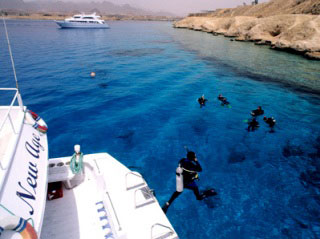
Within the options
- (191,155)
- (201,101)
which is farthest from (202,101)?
(191,155)

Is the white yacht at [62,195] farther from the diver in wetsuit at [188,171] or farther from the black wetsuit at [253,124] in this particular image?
the black wetsuit at [253,124]

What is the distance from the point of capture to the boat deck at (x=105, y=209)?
4945mm

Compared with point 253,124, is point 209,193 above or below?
below

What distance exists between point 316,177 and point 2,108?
13.4m

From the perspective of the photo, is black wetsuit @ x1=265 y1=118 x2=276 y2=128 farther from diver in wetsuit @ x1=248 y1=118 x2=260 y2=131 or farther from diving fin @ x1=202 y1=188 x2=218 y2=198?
diving fin @ x1=202 y1=188 x2=218 y2=198

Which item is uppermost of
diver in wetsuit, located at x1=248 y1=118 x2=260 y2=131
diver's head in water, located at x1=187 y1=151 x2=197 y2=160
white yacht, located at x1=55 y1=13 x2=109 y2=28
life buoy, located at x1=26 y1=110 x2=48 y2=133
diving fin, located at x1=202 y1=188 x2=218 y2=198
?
white yacht, located at x1=55 y1=13 x2=109 y2=28

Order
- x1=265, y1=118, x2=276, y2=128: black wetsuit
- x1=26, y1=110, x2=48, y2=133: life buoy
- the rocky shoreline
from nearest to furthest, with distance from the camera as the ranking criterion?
x1=26, y1=110, x2=48, y2=133: life buoy
x1=265, y1=118, x2=276, y2=128: black wetsuit
the rocky shoreline

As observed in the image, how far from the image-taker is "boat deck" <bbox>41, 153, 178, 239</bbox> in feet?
16.2

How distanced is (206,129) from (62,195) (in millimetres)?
9798

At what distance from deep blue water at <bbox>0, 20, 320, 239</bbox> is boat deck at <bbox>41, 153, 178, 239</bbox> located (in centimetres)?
231

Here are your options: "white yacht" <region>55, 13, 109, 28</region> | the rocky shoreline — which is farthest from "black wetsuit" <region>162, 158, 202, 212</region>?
"white yacht" <region>55, 13, 109, 28</region>

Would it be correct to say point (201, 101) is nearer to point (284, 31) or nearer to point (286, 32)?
point (286, 32)

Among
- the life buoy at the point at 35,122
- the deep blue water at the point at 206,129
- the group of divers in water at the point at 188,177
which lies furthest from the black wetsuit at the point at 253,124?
the life buoy at the point at 35,122

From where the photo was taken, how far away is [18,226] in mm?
3057
